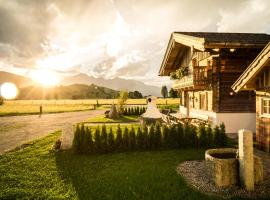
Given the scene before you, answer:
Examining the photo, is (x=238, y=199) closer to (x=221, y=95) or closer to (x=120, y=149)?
(x=120, y=149)

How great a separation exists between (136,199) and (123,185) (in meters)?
1.07

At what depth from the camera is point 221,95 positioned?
669 inches

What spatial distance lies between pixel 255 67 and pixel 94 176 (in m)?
7.33

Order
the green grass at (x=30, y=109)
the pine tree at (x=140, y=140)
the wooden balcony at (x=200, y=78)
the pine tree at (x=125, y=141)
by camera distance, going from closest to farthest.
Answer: the pine tree at (x=125, y=141) < the pine tree at (x=140, y=140) < the wooden balcony at (x=200, y=78) < the green grass at (x=30, y=109)

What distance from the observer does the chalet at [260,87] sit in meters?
10.4

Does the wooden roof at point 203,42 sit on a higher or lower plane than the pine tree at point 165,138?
higher

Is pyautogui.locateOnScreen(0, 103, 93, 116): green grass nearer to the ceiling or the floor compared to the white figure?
nearer to the floor

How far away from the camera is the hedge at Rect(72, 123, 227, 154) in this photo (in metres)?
12.1

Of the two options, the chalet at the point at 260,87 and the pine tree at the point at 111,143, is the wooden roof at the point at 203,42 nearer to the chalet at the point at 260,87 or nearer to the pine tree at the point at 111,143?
the chalet at the point at 260,87

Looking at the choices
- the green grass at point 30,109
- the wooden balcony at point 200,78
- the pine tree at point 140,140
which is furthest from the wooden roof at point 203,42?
the green grass at point 30,109

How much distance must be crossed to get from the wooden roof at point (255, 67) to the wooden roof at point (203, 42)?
443 centimetres

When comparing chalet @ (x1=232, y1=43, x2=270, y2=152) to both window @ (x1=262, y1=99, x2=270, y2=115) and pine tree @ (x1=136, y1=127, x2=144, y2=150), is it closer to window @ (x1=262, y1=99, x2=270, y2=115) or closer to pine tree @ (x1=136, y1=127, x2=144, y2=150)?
window @ (x1=262, y1=99, x2=270, y2=115)

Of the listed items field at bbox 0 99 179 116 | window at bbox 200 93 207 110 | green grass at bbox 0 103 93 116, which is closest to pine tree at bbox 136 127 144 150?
window at bbox 200 93 207 110

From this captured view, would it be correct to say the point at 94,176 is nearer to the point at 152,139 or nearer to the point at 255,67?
the point at 152,139
